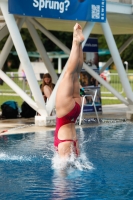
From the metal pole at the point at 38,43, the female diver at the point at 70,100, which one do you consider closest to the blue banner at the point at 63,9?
the metal pole at the point at 38,43

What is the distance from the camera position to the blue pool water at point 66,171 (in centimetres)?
741

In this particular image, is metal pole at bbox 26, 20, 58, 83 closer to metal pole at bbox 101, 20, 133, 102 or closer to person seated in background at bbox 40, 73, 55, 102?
person seated in background at bbox 40, 73, 55, 102

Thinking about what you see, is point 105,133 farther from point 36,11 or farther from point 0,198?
point 0,198

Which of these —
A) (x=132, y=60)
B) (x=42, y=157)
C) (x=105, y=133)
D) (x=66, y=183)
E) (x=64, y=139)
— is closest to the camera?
(x=66, y=183)

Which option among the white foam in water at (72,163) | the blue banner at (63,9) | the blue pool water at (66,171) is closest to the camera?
the blue pool water at (66,171)

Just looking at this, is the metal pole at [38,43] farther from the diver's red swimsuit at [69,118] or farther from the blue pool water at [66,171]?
the diver's red swimsuit at [69,118]

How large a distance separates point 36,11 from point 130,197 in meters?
8.14

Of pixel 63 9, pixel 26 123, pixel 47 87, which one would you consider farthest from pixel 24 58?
pixel 26 123

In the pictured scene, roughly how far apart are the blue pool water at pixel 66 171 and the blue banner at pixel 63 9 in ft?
10.5

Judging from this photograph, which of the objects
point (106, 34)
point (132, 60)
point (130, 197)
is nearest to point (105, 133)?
point (106, 34)

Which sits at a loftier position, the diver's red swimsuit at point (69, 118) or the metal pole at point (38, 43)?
the metal pole at point (38, 43)

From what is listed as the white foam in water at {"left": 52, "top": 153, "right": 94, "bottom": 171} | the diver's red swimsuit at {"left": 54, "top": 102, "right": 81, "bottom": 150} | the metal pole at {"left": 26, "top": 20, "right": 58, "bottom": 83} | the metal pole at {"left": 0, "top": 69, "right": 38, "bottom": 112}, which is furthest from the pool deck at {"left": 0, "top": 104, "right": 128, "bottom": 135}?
the diver's red swimsuit at {"left": 54, "top": 102, "right": 81, "bottom": 150}

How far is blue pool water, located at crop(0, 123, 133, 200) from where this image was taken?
24.3 feet

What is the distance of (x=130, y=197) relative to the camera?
7152mm
